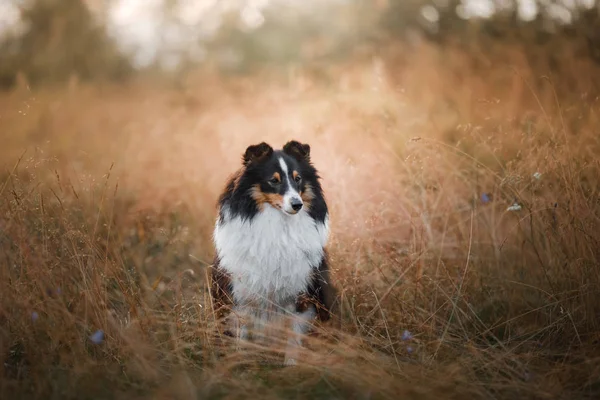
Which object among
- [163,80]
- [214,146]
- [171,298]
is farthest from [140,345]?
[163,80]

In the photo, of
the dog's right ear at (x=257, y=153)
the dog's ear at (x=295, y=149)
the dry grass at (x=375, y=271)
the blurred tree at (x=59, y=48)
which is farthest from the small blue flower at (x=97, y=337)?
the blurred tree at (x=59, y=48)

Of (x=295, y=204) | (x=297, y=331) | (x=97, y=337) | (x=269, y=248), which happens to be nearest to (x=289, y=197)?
(x=295, y=204)

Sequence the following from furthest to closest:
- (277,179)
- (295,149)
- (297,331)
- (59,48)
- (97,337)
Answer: (59,48) → (295,149) → (277,179) → (297,331) → (97,337)

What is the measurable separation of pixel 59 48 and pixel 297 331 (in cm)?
1124

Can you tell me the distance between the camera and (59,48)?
12.7 m

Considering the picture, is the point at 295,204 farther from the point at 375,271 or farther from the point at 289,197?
the point at 375,271

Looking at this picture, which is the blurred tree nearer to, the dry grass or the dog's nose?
the dry grass

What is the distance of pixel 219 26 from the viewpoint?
584 inches

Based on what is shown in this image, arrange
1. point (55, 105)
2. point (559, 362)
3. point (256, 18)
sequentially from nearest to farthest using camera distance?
1. point (559, 362)
2. point (55, 105)
3. point (256, 18)

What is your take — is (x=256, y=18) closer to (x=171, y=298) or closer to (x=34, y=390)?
(x=171, y=298)

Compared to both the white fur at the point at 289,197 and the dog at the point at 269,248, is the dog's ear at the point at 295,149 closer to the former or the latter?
the dog at the point at 269,248

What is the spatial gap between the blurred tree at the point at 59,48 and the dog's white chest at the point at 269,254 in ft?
31.0

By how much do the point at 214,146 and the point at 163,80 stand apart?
17.0 feet

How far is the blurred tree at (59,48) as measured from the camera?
479 inches
